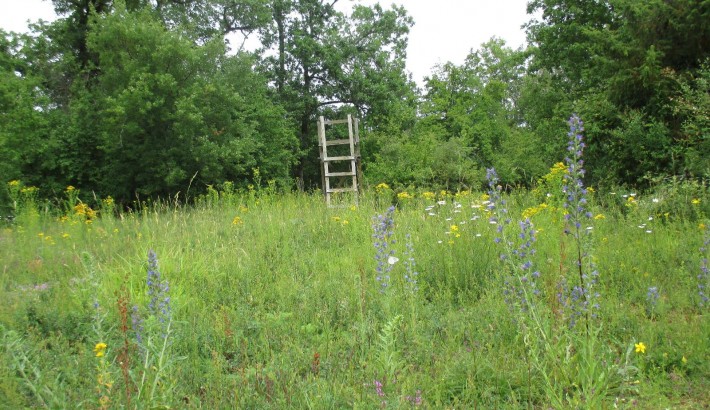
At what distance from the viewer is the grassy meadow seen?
2.12 meters

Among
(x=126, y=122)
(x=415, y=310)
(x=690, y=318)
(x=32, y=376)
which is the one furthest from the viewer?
(x=126, y=122)

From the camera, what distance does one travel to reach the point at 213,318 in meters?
3.38

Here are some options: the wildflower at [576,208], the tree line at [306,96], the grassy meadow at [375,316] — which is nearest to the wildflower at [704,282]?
the grassy meadow at [375,316]

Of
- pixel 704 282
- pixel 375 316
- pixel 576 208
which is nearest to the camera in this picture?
pixel 576 208

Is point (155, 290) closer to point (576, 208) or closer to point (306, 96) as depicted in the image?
point (576, 208)

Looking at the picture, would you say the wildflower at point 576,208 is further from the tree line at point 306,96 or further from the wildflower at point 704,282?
the tree line at point 306,96

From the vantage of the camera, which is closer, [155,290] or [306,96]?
[155,290]

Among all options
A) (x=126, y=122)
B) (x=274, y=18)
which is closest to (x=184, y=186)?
(x=126, y=122)

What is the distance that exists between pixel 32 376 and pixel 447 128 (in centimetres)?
2310

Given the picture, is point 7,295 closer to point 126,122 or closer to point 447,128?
point 126,122

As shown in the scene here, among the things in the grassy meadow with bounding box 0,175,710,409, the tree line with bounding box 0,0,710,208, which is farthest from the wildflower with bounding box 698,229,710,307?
the tree line with bounding box 0,0,710,208

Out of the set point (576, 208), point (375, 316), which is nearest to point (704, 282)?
point (576, 208)

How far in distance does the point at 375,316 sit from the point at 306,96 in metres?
20.0

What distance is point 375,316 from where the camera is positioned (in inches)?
124
